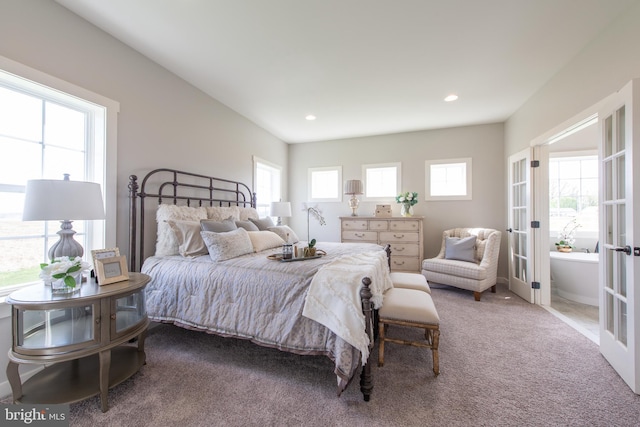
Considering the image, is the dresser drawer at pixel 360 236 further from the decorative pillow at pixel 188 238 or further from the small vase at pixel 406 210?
the decorative pillow at pixel 188 238

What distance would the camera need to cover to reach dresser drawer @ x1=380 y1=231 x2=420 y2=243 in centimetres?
434

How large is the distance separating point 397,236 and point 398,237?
0.02 m

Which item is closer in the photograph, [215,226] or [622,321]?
[622,321]

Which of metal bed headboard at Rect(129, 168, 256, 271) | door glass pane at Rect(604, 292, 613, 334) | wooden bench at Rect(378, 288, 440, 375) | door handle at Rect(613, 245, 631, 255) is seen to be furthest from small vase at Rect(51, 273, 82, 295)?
door glass pane at Rect(604, 292, 613, 334)

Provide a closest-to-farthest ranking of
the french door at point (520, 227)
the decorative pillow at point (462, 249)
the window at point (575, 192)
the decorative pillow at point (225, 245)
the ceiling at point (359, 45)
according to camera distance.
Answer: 1. the ceiling at point (359, 45)
2. the decorative pillow at point (225, 245)
3. the french door at point (520, 227)
4. the decorative pillow at point (462, 249)
5. the window at point (575, 192)

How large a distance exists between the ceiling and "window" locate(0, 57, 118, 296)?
0.71 m

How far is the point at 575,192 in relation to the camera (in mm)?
4438

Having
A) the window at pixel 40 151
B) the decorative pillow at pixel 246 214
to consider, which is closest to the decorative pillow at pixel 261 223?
the decorative pillow at pixel 246 214

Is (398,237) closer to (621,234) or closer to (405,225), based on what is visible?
(405,225)

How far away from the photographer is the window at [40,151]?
1.75m

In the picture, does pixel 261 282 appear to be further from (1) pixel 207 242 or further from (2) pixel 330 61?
(2) pixel 330 61

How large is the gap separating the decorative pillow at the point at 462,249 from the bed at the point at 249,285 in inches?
74.6

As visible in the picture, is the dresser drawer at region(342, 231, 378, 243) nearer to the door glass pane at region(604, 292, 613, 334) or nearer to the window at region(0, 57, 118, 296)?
the door glass pane at region(604, 292, 613, 334)

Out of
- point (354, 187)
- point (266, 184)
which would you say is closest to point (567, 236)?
point (354, 187)
